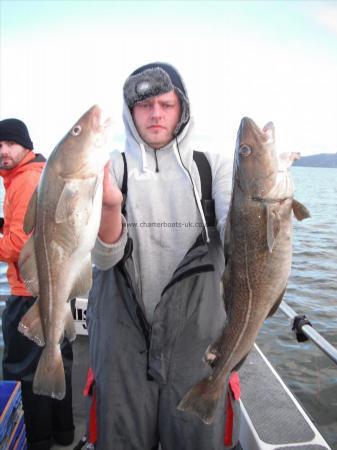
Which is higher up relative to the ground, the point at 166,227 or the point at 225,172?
the point at 225,172

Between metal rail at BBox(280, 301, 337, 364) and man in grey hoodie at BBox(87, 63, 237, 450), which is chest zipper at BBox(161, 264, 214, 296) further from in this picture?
metal rail at BBox(280, 301, 337, 364)

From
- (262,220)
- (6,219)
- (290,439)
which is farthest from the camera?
(6,219)

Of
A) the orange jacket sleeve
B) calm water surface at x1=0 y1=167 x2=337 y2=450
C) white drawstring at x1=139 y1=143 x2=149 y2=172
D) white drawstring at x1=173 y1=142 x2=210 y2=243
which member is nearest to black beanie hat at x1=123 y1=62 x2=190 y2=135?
white drawstring at x1=173 y1=142 x2=210 y2=243

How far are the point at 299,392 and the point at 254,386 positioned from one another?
317cm

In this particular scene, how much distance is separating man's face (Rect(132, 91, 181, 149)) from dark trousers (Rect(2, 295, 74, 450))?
2117mm

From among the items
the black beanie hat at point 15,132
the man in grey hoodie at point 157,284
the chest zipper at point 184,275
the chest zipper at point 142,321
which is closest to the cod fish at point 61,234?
the man in grey hoodie at point 157,284

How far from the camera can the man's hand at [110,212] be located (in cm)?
235

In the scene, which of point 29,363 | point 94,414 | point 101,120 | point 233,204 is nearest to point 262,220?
point 233,204

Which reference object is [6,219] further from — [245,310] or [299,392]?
[299,392]

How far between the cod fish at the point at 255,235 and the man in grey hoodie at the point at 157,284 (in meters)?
0.31

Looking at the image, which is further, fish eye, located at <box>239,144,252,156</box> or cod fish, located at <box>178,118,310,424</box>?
fish eye, located at <box>239,144,252,156</box>

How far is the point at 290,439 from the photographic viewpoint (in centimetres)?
317

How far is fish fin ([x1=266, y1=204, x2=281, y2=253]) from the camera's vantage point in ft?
7.14

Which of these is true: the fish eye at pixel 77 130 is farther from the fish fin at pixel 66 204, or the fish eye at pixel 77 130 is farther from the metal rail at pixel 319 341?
the metal rail at pixel 319 341
